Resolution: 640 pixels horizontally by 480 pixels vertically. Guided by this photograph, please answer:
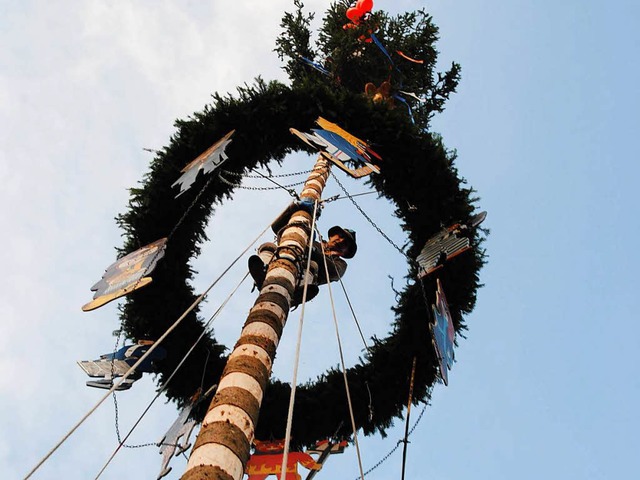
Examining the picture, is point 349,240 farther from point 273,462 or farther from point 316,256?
point 273,462

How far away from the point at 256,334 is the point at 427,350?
3.19 meters

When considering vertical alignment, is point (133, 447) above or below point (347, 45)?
below

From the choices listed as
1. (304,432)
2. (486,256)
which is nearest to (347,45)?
(486,256)

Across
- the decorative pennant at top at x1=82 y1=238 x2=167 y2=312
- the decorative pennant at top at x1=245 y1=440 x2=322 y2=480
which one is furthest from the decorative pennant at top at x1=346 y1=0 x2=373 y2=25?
the decorative pennant at top at x1=245 y1=440 x2=322 y2=480

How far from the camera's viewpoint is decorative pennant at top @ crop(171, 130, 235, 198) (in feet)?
24.2

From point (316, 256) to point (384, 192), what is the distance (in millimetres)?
1846

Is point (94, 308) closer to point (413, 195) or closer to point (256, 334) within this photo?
point (256, 334)

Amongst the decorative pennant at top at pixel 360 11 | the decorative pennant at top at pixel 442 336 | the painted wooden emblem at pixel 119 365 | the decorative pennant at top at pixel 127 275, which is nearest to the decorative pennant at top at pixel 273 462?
the painted wooden emblem at pixel 119 365

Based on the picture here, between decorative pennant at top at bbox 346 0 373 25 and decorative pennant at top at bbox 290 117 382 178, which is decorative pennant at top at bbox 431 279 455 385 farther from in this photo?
decorative pennant at top at bbox 346 0 373 25

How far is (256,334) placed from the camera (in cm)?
562

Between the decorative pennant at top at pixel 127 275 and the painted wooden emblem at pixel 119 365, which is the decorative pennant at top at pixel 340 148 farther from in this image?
the painted wooden emblem at pixel 119 365

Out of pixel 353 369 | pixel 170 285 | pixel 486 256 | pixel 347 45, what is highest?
pixel 347 45

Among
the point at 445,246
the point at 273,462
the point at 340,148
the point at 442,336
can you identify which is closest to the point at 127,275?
the point at 340,148

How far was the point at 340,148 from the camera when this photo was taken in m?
7.01
